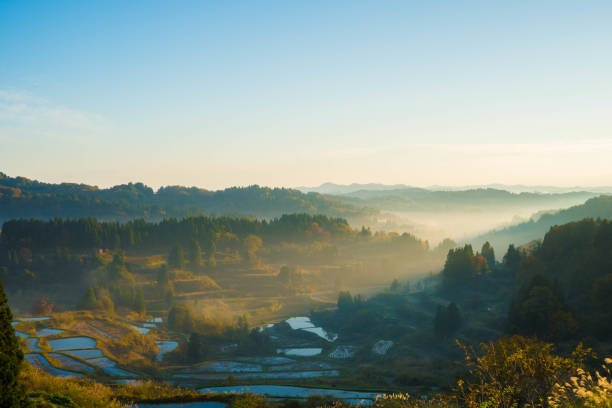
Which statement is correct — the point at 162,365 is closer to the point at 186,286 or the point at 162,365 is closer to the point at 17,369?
the point at 17,369

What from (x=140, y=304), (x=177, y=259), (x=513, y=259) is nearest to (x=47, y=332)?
(x=140, y=304)

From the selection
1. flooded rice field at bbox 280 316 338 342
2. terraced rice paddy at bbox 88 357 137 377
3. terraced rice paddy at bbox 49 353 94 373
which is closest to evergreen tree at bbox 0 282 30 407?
terraced rice paddy at bbox 88 357 137 377

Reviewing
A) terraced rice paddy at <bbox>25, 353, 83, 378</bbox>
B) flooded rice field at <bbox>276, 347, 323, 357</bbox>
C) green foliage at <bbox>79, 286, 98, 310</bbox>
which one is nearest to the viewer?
terraced rice paddy at <bbox>25, 353, 83, 378</bbox>

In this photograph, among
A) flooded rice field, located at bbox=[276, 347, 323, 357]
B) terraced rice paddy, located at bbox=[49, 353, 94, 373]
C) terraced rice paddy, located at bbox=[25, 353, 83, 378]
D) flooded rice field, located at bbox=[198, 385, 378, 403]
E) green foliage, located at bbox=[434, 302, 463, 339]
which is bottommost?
flooded rice field, located at bbox=[276, 347, 323, 357]

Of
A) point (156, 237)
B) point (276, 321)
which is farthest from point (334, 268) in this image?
point (156, 237)

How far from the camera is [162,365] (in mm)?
69812

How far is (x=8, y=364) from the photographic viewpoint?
41.6 ft

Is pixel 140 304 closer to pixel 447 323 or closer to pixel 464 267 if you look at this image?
pixel 447 323

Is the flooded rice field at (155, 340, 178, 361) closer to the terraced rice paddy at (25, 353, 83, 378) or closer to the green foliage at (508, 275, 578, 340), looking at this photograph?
the terraced rice paddy at (25, 353, 83, 378)

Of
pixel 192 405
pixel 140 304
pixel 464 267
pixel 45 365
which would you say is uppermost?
pixel 192 405

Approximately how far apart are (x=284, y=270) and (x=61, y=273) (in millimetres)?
89441

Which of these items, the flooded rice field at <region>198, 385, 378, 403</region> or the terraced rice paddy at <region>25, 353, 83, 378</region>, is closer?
the flooded rice field at <region>198, 385, 378, 403</region>

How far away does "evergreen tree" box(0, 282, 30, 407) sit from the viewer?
494 inches

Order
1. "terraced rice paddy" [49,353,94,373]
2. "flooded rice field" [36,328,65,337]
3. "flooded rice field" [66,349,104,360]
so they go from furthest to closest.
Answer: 1. "flooded rice field" [36,328,65,337]
2. "flooded rice field" [66,349,104,360]
3. "terraced rice paddy" [49,353,94,373]
